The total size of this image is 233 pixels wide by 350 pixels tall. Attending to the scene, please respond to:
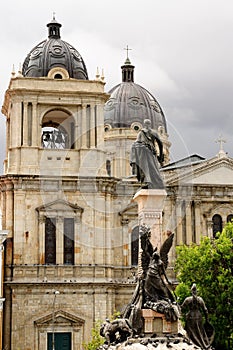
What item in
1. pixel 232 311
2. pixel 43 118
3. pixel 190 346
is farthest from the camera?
pixel 43 118

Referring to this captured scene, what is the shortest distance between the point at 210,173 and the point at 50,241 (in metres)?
12.6

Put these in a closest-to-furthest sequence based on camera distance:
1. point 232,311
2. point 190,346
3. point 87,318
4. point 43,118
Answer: point 190,346
point 232,311
point 87,318
point 43,118

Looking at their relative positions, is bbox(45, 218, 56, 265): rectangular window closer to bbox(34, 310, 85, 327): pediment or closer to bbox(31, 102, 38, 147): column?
bbox(34, 310, 85, 327): pediment

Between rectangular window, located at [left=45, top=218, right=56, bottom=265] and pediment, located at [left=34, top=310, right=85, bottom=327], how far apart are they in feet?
11.1

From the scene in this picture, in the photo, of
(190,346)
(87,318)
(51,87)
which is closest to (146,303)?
(190,346)

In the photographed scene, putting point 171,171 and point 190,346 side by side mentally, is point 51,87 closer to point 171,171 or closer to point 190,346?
point 171,171

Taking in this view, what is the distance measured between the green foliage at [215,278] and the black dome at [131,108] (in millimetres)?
26576

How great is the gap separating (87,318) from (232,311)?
44.6 feet

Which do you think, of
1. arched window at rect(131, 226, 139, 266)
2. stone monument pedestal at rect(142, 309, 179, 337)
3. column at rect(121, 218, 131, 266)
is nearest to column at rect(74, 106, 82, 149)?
column at rect(121, 218, 131, 266)

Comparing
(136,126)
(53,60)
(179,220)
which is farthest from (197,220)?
(136,126)

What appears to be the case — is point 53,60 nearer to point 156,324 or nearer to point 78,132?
point 78,132

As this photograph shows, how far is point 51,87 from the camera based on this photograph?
5438cm

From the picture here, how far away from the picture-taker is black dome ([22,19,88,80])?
182ft

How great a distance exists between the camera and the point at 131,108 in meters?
70.6
